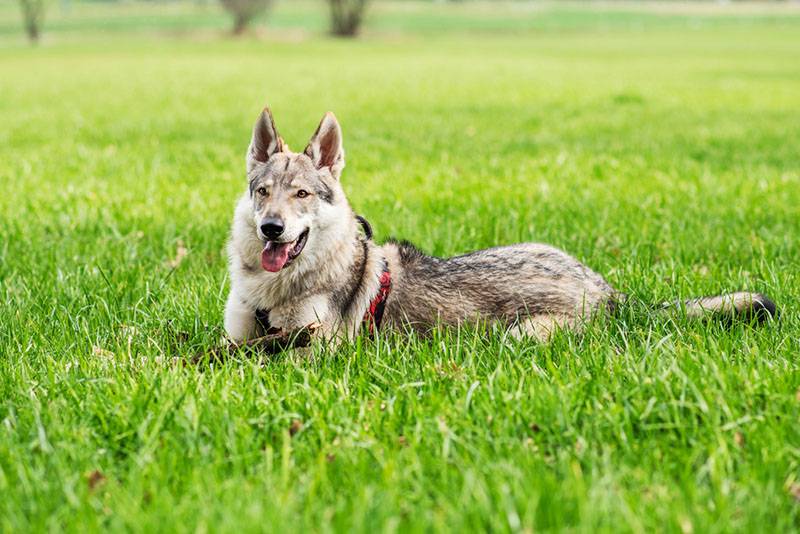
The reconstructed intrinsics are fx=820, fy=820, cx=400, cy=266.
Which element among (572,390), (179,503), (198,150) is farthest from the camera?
(198,150)

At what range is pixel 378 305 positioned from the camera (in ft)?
14.1

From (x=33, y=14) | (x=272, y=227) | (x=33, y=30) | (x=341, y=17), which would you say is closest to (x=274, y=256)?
(x=272, y=227)

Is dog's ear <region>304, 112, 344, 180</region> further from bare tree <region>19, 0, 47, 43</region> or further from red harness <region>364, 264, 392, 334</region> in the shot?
bare tree <region>19, 0, 47, 43</region>

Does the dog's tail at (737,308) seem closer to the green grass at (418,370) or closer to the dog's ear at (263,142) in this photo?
the green grass at (418,370)

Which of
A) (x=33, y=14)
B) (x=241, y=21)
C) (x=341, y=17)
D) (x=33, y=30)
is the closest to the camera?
(x=341, y=17)

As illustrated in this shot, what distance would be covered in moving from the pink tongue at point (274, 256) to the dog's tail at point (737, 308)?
2047 mm

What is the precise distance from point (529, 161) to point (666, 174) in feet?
5.37

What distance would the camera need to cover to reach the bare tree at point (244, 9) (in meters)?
69.1

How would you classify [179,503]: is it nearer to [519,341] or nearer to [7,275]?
[519,341]

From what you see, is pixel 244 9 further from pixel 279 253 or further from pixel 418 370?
pixel 418 370

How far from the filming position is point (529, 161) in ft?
32.1

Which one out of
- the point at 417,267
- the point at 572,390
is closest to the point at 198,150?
the point at 417,267

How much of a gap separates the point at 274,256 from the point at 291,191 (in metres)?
0.38

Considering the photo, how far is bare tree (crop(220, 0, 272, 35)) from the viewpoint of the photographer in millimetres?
69125
